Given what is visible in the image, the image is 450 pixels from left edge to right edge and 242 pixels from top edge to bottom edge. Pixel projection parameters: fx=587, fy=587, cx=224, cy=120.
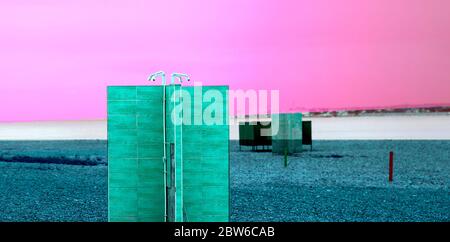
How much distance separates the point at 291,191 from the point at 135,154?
12.7 meters

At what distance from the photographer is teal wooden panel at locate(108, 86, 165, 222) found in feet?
36.9

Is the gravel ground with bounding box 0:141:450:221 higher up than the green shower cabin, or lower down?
lower down

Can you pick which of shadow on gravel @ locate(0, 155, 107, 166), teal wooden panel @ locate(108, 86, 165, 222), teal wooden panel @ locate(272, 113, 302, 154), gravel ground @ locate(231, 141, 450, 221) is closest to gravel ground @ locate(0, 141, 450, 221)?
gravel ground @ locate(231, 141, 450, 221)

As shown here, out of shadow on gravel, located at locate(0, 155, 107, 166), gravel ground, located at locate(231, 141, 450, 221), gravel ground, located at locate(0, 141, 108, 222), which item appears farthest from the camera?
shadow on gravel, located at locate(0, 155, 107, 166)

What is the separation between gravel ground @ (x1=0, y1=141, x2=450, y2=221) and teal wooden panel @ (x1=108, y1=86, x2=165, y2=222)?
21.6 ft

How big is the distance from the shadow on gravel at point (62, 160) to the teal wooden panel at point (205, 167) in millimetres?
26525

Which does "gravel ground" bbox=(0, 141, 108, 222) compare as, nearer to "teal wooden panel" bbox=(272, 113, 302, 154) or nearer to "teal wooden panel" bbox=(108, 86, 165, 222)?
"teal wooden panel" bbox=(108, 86, 165, 222)

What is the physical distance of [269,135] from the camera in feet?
147

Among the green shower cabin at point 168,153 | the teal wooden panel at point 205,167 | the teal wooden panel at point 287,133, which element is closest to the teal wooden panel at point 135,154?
the green shower cabin at point 168,153

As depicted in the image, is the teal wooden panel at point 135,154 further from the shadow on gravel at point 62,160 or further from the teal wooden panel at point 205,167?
the shadow on gravel at point 62,160

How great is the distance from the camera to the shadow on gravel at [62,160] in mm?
38094

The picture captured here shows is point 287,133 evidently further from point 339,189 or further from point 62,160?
point 339,189

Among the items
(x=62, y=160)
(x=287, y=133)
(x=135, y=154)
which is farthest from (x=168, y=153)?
(x=62, y=160)
